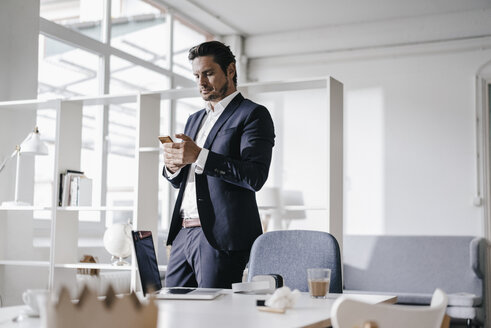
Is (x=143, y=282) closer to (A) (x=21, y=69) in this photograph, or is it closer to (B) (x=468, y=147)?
(A) (x=21, y=69)

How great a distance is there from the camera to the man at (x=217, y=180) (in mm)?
2270

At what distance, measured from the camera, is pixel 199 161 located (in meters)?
2.25

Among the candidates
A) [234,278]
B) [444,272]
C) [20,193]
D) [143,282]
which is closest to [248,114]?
[234,278]

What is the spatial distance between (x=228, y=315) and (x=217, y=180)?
2.98 ft

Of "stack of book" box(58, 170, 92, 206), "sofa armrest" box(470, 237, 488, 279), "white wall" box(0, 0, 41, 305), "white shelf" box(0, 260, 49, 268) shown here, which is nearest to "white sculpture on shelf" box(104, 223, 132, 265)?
"stack of book" box(58, 170, 92, 206)

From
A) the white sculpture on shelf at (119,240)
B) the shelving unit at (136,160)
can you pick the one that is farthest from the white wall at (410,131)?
the white sculpture on shelf at (119,240)

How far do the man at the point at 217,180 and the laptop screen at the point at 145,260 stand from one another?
17.6 inches

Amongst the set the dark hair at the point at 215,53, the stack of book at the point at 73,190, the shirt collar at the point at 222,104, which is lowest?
the stack of book at the point at 73,190

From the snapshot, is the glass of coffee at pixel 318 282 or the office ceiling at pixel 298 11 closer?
the glass of coffee at pixel 318 282

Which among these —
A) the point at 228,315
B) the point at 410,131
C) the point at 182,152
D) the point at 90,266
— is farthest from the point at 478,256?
the point at 228,315

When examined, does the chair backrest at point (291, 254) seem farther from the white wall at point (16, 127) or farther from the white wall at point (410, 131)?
the white wall at point (410, 131)

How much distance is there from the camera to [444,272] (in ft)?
18.5

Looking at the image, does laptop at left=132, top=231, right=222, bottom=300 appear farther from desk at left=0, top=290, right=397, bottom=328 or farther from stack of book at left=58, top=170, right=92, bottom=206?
stack of book at left=58, top=170, right=92, bottom=206

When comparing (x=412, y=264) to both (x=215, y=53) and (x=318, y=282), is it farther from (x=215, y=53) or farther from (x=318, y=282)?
(x=318, y=282)
